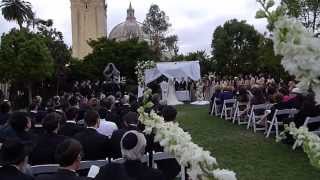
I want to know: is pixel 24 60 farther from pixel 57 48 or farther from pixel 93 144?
pixel 93 144

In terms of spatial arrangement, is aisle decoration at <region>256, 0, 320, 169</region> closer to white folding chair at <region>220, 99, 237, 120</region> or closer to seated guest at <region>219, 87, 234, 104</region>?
white folding chair at <region>220, 99, 237, 120</region>

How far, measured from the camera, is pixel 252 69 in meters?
60.4

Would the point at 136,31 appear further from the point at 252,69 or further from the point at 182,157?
the point at 182,157

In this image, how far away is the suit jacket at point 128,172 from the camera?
15.4 feet

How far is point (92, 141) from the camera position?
7.36m

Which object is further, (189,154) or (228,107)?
(228,107)

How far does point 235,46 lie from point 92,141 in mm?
60385

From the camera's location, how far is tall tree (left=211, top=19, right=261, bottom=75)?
206ft

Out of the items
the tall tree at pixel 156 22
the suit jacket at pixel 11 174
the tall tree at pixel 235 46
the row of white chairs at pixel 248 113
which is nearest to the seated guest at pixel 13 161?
the suit jacket at pixel 11 174

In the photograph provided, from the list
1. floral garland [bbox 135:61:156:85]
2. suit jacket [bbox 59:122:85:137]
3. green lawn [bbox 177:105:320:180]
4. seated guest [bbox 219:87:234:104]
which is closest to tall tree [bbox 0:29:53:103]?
floral garland [bbox 135:61:156:85]

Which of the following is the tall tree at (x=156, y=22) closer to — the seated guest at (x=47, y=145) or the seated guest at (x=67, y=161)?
the seated guest at (x=47, y=145)

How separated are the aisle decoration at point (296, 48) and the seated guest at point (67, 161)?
10.5 feet

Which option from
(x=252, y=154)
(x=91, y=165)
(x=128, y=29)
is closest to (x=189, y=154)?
(x=91, y=165)

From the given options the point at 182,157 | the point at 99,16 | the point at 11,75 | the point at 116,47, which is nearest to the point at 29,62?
the point at 11,75
